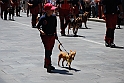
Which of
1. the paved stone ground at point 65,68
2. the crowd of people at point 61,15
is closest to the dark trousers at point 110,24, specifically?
the crowd of people at point 61,15

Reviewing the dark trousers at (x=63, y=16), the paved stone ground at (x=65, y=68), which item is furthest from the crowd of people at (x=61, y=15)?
the paved stone ground at (x=65, y=68)

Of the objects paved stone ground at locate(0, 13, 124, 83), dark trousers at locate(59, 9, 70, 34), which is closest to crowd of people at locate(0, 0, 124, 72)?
dark trousers at locate(59, 9, 70, 34)

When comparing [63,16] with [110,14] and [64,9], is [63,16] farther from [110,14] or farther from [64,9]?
[110,14]

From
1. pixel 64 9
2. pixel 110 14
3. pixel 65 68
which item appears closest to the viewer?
pixel 65 68

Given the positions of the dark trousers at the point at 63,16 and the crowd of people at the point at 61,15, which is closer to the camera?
the crowd of people at the point at 61,15

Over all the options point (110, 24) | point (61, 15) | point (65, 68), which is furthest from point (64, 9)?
point (65, 68)

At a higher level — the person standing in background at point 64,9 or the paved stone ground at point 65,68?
the person standing in background at point 64,9

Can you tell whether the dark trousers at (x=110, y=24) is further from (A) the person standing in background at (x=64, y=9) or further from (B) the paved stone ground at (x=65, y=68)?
(A) the person standing in background at (x=64, y=9)

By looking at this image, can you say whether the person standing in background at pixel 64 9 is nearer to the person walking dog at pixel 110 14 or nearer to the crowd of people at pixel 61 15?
the crowd of people at pixel 61 15

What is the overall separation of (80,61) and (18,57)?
1.71 meters

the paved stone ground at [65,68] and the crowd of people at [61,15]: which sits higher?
the crowd of people at [61,15]

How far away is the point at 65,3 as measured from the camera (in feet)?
55.3

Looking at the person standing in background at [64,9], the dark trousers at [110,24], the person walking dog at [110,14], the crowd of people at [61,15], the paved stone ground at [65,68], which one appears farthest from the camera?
the person standing in background at [64,9]

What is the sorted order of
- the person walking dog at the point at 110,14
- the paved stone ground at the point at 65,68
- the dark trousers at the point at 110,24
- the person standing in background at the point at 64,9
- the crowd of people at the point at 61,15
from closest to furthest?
the paved stone ground at the point at 65,68 → the crowd of people at the point at 61,15 → the person walking dog at the point at 110,14 → the dark trousers at the point at 110,24 → the person standing in background at the point at 64,9
